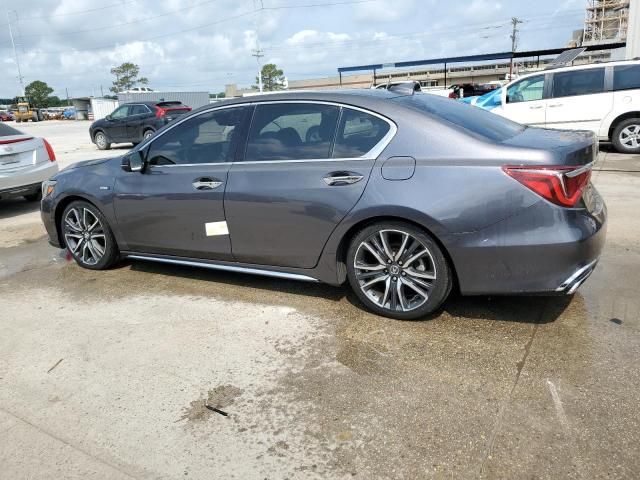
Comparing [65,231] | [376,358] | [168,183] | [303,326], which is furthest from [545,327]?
[65,231]

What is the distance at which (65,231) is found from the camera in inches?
205

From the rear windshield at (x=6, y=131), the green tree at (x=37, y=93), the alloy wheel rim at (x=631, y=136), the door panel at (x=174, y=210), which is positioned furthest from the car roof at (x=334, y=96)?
the green tree at (x=37, y=93)

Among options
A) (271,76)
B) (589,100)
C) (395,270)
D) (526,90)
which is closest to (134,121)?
(526,90)

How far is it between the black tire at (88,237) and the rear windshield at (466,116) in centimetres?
293

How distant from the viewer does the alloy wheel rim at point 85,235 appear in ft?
16.3

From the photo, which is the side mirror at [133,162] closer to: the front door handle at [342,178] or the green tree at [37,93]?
the front door handle at [342,178]

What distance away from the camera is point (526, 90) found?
452 inches

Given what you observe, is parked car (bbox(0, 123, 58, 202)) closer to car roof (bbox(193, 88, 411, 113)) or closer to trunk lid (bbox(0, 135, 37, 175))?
trunk lid (bbox(0, 135, 37, 175))

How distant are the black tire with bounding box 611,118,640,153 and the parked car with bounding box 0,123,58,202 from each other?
10.4 metres

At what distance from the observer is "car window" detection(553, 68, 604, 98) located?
417 inches

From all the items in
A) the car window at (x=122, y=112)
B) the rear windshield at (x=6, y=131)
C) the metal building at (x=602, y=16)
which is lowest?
the rear windshield at (x=6, y=131)

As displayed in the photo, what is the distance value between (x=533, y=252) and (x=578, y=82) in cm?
930

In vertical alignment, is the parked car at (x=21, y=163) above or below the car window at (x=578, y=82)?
below

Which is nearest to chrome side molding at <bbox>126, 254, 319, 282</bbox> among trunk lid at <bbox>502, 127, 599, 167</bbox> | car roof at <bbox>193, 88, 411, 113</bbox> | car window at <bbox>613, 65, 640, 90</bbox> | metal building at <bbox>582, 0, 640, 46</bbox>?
car roof at <bbox>193, 88, 411, 113</bbox>
